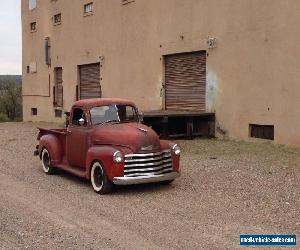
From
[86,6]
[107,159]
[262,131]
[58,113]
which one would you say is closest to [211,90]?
[262,131]

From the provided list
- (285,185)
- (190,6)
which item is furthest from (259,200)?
(190,6)

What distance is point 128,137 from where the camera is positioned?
8406 millimetres

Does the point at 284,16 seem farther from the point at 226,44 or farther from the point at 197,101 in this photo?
the point at 197,101

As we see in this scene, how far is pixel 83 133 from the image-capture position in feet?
30.1

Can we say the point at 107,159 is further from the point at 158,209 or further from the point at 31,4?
the point at 31,4

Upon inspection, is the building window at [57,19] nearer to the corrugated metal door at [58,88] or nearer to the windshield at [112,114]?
the corrugated metal door at [58,88]

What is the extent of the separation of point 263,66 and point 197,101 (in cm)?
334

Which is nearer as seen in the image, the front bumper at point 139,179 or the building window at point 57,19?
the front bumper at point 139,179

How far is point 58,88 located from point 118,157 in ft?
65.9

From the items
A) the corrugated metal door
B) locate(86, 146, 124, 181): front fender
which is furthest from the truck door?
the corrugated metal door

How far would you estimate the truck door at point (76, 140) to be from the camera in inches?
362

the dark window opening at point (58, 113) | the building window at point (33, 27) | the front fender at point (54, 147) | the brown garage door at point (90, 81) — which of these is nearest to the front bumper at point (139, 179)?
the front fender at point (54, 147)

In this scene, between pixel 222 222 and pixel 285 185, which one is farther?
pixel 285 185

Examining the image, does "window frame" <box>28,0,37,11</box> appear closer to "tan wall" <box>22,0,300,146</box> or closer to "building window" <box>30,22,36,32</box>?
"building window" <box>30,22,36,32</box>
